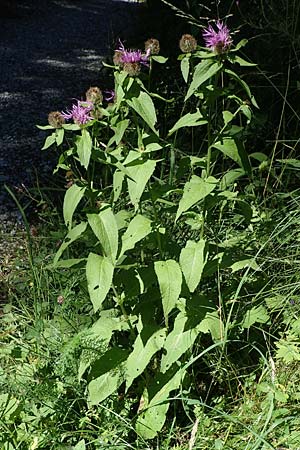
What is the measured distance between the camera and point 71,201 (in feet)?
5.44

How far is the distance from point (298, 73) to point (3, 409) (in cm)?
218

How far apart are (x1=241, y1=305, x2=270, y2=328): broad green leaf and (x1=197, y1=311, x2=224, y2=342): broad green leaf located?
157 millimetres

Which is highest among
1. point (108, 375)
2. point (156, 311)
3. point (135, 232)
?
point (135, 232)

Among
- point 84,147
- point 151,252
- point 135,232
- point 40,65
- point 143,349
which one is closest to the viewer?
point 84,147

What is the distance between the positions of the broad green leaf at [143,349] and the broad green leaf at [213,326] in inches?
4.5

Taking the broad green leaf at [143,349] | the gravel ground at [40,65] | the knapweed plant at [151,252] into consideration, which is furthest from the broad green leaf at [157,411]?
the gravel ground at [40,65]

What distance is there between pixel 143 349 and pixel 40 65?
5535 mm

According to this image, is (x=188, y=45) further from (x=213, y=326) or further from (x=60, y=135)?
(x=213, y=326)

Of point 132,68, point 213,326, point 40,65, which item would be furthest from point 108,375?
point 40,65

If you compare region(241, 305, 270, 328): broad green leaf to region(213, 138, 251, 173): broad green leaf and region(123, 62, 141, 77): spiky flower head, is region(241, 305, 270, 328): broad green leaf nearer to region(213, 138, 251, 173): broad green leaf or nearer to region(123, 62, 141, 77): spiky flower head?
region(213, 138, 251, 173): broad green leaf

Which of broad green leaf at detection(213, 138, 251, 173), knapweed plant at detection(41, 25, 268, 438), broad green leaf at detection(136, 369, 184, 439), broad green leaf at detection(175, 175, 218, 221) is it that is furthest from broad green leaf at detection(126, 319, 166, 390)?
broad green leaf at detection(213, 138, 251, 173)

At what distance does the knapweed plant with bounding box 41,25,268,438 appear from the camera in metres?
1.63

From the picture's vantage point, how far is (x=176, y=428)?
1.88m

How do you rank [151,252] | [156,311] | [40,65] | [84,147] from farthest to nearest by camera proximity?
[40,65]
[151,252]
[156,311]
[84,147]
